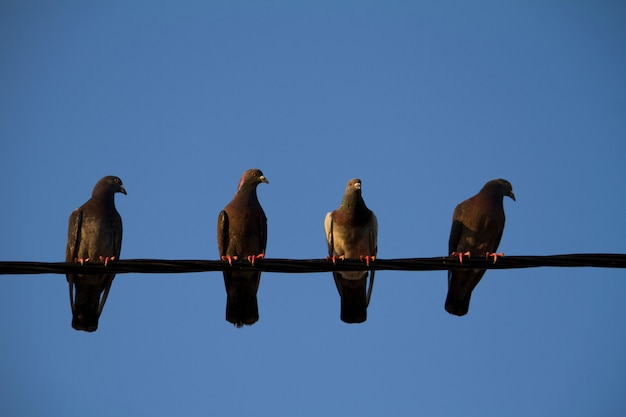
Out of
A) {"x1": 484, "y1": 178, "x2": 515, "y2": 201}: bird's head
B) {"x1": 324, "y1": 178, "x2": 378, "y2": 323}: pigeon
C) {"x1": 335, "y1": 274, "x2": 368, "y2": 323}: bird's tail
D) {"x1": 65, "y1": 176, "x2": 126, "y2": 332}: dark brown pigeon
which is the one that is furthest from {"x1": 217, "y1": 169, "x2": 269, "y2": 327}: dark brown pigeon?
{"x1": 484, "y1": 178, "x2": 515, "y2": 201}: bird's head

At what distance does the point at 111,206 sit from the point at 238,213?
1631 mm

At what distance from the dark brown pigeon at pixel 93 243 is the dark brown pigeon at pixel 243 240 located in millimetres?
1342

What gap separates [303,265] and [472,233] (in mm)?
5140

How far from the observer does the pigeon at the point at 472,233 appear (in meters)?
11.1

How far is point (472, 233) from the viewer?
1141cm

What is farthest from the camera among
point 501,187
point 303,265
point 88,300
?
point 501,187

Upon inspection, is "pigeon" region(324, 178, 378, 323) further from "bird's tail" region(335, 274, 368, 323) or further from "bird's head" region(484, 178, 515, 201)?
"bird's head" region(484, 178, 515, 201)

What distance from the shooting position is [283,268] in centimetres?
673

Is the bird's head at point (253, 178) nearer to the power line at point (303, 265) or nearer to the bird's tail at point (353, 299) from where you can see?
the bird's tail at point (353, 299)

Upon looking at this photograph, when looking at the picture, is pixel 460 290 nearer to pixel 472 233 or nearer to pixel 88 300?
pixel 472 233

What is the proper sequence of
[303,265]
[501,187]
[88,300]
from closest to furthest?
1. [303,265]
2. [88,300]
3. [501,187]

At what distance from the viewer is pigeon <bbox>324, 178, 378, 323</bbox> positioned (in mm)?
11008

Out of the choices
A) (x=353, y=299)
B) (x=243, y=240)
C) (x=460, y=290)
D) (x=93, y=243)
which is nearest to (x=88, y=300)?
(x=93, y=243)

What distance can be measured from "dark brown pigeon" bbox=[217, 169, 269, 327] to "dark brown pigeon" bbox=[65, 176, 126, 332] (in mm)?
1342
